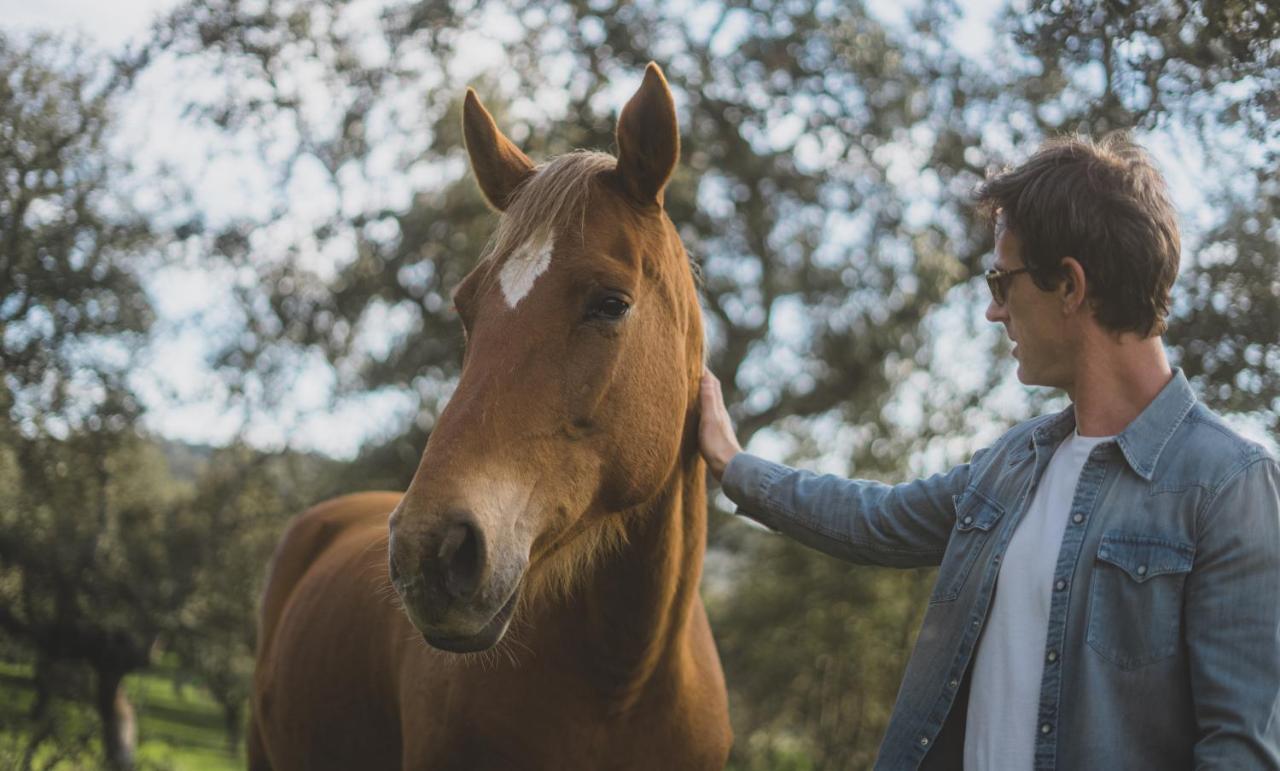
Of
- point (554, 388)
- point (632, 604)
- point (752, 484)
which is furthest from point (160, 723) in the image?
point (554, 388)

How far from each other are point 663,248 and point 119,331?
359 inches

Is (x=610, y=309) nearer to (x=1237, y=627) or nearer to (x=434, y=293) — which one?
(x=1237, y=627)

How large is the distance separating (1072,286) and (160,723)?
125 feet

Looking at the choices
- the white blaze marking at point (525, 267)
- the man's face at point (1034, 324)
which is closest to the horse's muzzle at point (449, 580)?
the white blaze marking at point (525, 267)

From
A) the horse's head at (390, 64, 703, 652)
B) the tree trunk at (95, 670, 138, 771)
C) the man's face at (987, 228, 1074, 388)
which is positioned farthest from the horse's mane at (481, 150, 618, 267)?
the tree trunk at (95, 670, 138, 771)

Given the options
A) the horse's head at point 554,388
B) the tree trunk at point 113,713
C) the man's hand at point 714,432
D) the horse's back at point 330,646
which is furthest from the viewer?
the tree trunk at point 113,713

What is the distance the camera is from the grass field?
1045 centimetres

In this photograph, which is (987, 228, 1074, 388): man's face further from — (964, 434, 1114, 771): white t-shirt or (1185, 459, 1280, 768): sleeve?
(1185, 459, 1280, 768): sleeve

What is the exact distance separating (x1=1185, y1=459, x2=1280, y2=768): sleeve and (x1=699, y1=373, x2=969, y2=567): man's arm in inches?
29.8

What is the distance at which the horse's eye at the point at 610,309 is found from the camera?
2.53 metres

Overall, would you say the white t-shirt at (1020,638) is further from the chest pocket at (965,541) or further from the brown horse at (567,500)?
the brown horse at (567,500)

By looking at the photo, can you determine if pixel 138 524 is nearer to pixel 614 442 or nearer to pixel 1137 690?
pixel 614 442

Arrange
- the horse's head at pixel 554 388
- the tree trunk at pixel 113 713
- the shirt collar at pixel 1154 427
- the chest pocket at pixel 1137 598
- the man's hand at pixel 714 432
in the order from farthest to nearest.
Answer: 1. the tree trunk at pixel 113 713
2. the man's hand at pixel 714 432
3. the horse's head at pixel 554 388
4. the shirt collar at pixel 1154 427
5. the chest pocket at pixel 1137 598

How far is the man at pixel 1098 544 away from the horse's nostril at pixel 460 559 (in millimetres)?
1024
